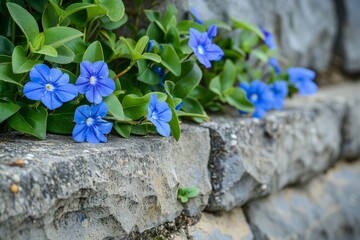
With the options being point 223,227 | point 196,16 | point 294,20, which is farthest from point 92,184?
point 294,20

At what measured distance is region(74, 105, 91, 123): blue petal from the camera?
1457mm

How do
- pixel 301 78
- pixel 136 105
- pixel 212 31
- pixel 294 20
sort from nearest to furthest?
pixel 136 105 → pixel 212 31 → pixel 301 78 → pixel 294 20

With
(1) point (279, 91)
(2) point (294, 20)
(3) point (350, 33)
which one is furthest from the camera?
(3) point (350, 33)

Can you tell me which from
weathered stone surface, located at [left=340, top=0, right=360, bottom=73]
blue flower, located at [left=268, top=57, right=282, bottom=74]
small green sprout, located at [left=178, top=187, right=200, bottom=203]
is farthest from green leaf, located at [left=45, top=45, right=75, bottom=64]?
weathered stone surface, located at [left=340, top=0, right=360, bottom=73]

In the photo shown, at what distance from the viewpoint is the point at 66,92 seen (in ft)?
4.66

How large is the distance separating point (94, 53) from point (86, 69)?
79mm

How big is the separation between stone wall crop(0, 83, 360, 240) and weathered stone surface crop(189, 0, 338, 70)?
0.67ft

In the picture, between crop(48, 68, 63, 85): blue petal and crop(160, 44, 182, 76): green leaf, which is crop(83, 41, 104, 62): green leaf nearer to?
crop(48, 68, 63, 85): blue petal

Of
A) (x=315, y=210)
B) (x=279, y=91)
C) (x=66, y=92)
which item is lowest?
Answer: (x=315, y=210)

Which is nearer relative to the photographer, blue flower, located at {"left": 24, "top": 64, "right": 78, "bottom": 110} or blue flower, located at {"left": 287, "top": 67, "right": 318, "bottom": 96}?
blue flower, located at {"left": 24, "top": 64, "right": 78, "bottom": 110}

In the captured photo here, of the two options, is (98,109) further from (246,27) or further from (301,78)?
(301,78)

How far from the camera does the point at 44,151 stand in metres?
1.34

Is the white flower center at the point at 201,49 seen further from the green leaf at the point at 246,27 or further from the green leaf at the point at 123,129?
the green leaf at the point at 246,27

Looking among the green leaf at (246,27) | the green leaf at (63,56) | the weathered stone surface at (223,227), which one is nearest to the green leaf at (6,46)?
the green leaf at (63,56)
